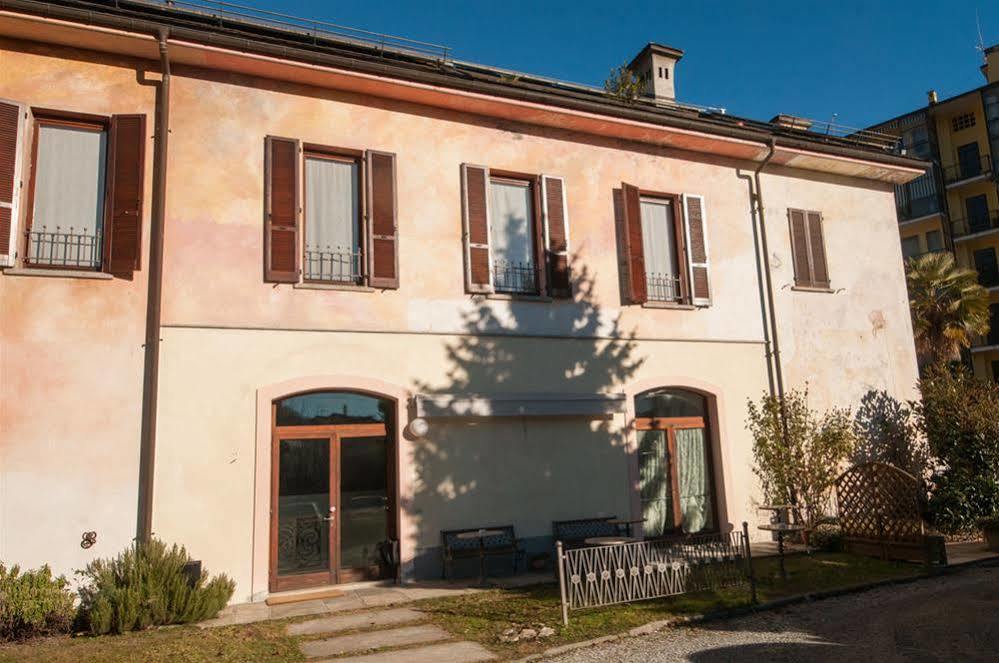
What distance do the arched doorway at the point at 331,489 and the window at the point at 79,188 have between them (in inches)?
111

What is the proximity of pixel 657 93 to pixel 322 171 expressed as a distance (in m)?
7.76

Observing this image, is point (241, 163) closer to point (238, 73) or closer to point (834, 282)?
point (238, 73)

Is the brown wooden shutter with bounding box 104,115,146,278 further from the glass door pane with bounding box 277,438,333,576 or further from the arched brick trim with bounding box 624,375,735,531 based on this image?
the arched brick trim with bounding box 624,375,735,531

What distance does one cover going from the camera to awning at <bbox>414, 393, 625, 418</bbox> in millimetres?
9641

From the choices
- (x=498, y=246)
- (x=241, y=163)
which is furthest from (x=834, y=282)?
(x=241, y=163)

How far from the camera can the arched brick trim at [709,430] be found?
434 inches

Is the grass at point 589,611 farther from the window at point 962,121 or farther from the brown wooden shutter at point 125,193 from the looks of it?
the window at point 962,121

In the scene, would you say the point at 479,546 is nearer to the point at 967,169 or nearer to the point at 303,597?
the point at 303,597

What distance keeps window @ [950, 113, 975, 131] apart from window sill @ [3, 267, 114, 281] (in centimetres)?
3468

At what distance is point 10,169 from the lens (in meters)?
8.33

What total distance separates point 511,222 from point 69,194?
19.4ft

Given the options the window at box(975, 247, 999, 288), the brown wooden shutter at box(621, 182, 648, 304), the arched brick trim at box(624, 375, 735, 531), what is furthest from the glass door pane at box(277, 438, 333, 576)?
the window at box(975, 247, 999, 288)

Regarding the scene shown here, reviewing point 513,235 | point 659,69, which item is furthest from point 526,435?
point 659,69

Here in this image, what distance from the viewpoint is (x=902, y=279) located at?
14156mm
